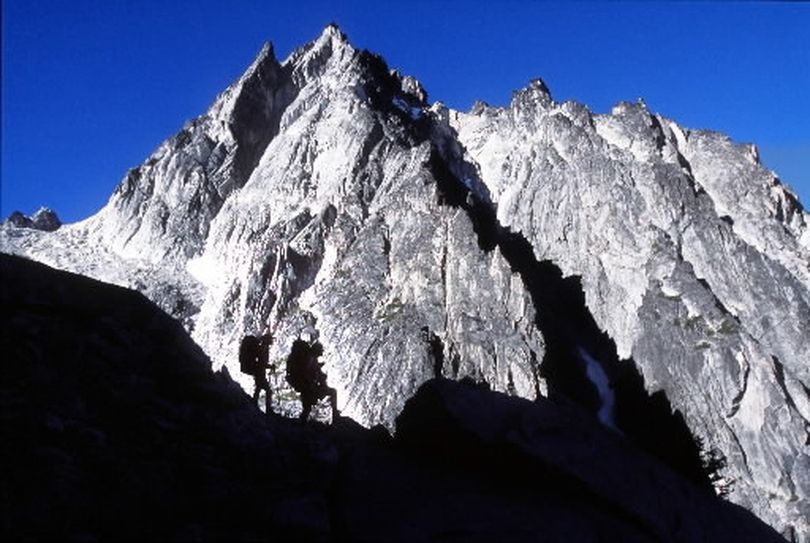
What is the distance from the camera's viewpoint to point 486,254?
10506 cm

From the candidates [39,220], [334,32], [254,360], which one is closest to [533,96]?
[334,32]

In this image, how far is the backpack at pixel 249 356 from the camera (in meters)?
23.6

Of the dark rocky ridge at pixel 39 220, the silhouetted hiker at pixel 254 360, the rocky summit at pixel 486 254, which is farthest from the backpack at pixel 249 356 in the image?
the dark rocky ridge at pixel 39 220

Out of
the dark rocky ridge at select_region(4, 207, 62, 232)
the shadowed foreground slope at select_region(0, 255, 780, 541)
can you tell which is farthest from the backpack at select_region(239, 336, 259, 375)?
the dark rocky ridge at select_region(4, 207, 62, 232)

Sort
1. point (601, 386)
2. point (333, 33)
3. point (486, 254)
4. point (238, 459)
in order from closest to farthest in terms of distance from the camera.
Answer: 1. point (238, 459)
2. point (486, 254)
3. point (601, 386)
4. point (333, 33)

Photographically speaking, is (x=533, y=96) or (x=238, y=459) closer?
(x=238, y=459)

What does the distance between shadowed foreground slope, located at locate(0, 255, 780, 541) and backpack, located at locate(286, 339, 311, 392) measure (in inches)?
94.2

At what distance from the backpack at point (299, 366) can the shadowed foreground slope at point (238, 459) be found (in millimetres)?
2394

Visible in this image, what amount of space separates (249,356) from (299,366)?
1783 mm

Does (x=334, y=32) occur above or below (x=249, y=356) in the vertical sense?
above

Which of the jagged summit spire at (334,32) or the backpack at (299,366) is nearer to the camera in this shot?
the backpack at (299,366)

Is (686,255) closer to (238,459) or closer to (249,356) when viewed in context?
(249,356)

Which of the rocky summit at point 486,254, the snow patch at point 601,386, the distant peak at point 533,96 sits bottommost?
the snow patch at point 601,386

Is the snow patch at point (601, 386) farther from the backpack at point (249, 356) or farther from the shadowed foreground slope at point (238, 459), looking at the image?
the backpack at point (249, 356)
